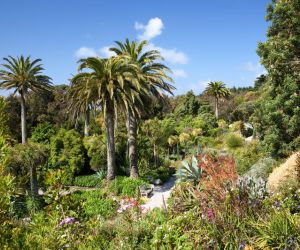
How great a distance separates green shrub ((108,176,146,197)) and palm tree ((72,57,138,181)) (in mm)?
2075

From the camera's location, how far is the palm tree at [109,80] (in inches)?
778

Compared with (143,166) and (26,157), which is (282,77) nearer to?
(143,166)

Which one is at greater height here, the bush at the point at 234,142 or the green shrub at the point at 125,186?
the bush at the point at 234,142

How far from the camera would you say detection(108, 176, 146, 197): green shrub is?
19031 millimetres

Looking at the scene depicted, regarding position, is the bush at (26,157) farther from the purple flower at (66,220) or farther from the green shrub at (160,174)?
the purple flower at (66,220)

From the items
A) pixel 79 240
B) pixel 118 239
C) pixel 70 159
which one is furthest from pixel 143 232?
pixel 70 159

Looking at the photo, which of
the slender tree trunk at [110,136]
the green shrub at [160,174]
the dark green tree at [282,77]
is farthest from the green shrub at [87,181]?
the dark green tree at [282,77]

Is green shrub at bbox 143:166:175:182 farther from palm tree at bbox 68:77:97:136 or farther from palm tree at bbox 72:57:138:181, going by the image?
palm tree at bbox 68:77:97:136

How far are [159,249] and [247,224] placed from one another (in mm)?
1519

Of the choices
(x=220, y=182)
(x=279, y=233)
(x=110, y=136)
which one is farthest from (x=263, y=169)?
(x=279, y=233)

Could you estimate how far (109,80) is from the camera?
2002cm

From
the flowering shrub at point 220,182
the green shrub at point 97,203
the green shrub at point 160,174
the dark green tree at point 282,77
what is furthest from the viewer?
the green shrub at point 160,174

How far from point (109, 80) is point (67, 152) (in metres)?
7.31

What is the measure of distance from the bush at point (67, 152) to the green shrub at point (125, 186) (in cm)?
471
